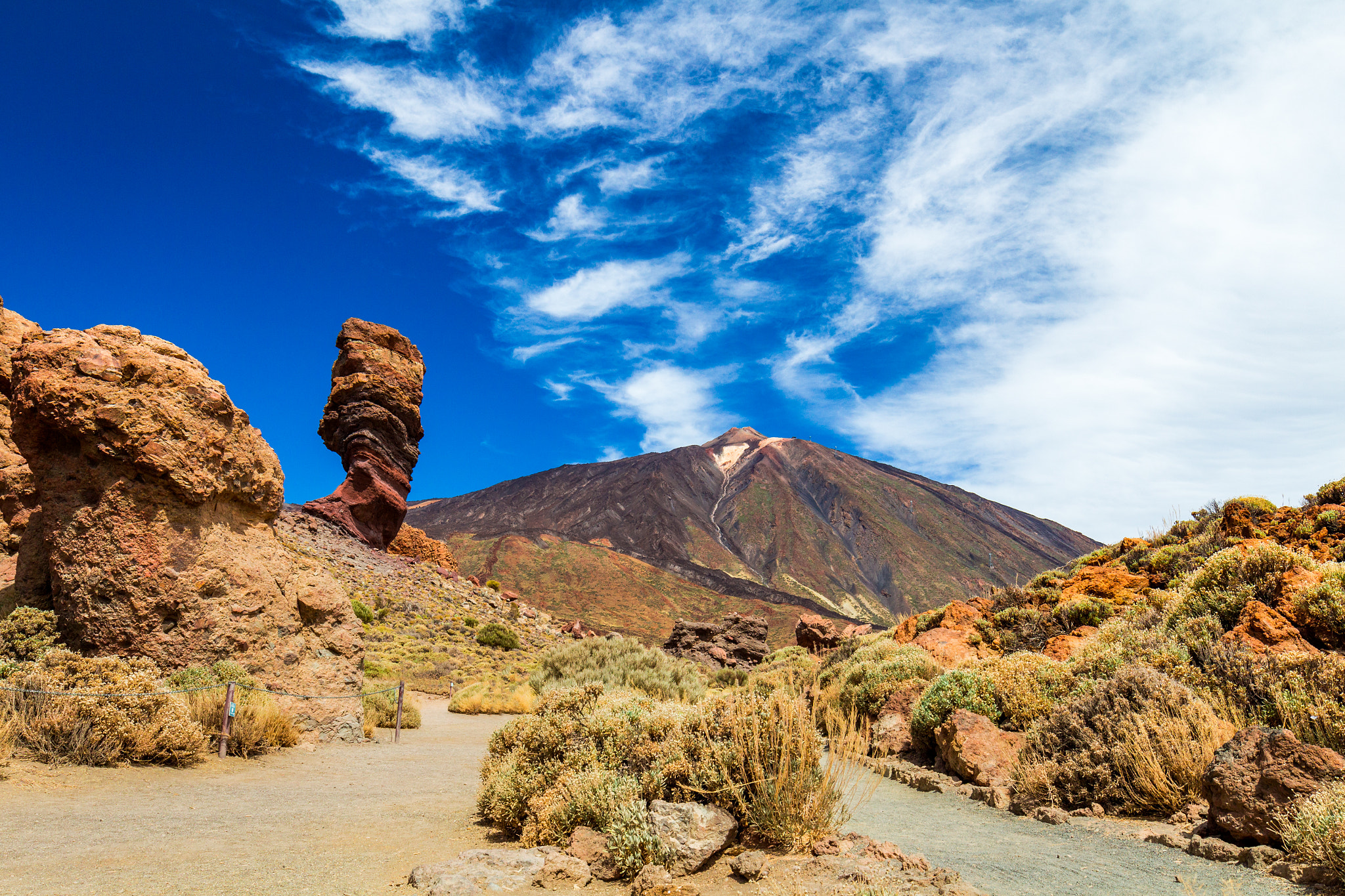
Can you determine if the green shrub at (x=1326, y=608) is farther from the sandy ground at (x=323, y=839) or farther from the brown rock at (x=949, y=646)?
the brown rock at (x=949, y=646)

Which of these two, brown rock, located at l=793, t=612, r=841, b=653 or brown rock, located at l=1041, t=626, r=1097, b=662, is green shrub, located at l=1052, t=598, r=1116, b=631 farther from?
brown rock, located at l=793, t=612, r=841, b=653

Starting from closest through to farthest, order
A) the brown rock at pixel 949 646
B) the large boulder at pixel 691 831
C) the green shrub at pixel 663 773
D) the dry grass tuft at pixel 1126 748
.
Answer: the large boulder at pixel 691 831
the green shrub at pixel 663 773
the dry grass tuft at pixel 1126 748
the brown rock at pixel 949 646

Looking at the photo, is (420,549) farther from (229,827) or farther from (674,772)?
(674,772)

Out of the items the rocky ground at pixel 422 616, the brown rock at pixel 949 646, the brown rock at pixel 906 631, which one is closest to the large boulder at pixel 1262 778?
the brown rock at pixel 949 646

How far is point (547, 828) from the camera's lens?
202 inches

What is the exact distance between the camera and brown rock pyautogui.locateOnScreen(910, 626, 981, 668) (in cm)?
1298

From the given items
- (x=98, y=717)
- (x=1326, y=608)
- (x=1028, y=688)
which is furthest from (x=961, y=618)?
(x=98, y=717)

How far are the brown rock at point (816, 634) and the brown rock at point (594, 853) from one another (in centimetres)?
2310

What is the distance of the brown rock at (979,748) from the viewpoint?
7.64 metres

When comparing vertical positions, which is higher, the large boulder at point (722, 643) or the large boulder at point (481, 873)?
the large boulder at point (722, 643)

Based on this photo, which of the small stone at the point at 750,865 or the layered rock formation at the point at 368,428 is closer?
the small stone at the point at 750,865

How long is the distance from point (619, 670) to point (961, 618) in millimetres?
7960

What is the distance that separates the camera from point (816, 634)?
89.9ft

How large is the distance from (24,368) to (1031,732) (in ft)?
42.4
